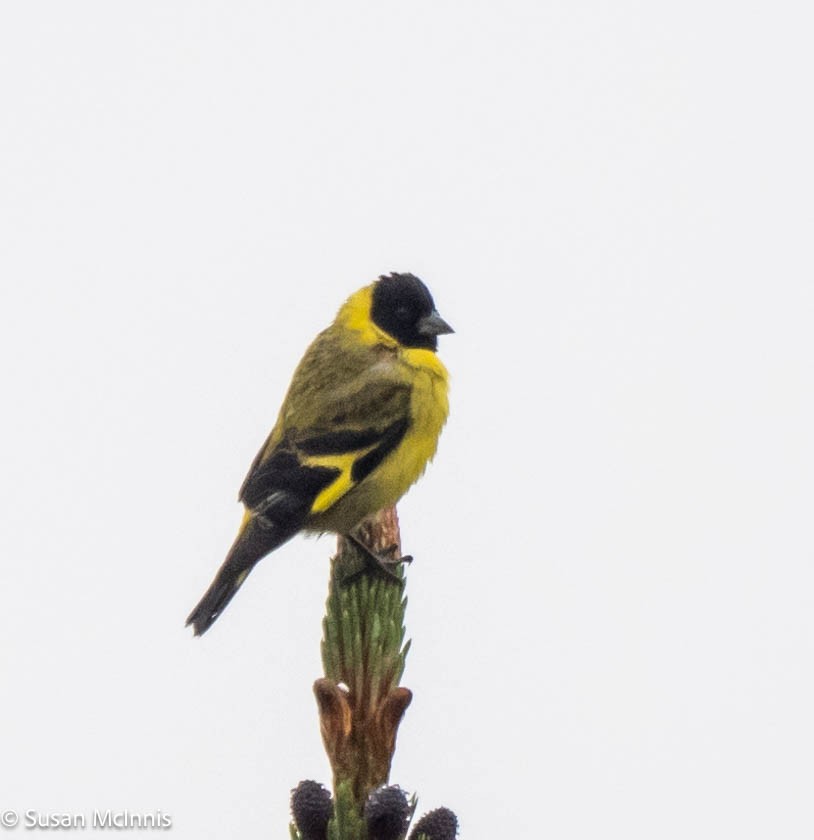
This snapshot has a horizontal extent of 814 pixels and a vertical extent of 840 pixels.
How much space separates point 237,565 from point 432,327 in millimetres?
2191

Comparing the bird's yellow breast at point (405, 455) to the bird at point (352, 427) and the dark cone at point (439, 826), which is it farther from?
the dark cone at point (439, 826)

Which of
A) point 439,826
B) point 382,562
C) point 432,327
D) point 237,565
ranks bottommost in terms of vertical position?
point 439,826

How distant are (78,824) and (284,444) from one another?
245 centimetres

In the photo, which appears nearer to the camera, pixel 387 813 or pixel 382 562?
pixel 387 813

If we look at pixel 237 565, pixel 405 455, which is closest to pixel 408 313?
pixel 405 455

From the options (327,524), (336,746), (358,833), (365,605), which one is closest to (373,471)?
(327,524)

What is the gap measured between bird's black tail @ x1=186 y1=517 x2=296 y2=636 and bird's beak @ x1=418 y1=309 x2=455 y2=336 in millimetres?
1645

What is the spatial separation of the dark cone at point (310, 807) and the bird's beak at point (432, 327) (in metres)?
3.80

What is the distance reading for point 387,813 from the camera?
286 cm

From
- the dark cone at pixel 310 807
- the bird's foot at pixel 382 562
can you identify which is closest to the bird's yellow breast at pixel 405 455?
the bird's foot at pixel 382 562

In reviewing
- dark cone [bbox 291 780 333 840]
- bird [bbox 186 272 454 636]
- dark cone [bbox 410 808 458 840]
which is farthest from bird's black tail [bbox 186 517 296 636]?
dark cone [bbox 410 808 458 840]

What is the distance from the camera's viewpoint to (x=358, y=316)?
Answer: 666cm

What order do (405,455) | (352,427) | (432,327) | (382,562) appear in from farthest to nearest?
(432,327) → (405,455) → (352,427) → (382,562)

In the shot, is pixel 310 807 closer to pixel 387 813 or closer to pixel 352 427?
pixel 387 813
